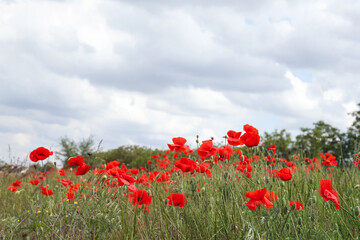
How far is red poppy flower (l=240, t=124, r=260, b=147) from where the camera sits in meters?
2.45

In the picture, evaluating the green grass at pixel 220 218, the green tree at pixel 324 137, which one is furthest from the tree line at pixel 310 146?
the green grass at pixel 220 218

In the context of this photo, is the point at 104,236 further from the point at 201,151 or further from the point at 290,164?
the point at 290,164

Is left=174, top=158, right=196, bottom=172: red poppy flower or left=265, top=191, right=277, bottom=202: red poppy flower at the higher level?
left=174, top=158, right=196, bottom=172: red poppy flower

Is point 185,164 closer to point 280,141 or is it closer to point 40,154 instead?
point 40,154

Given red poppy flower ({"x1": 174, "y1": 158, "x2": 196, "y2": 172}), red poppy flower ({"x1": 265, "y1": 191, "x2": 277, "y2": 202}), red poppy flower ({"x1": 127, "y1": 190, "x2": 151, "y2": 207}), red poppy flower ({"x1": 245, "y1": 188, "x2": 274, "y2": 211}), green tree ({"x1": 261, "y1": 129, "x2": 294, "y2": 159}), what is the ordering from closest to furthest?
1. red poppy flower ({"x1": 245, "y1": 188, "x2": 274, "y2": 211})
2. red poppy flower ({"x1": 265, "y1": 191, "x2": 277, "y2": 202})
3. red poppy flower ({"x1": 127, "y1": 190, "x2": 151, "y2": 207})
4. red poppy flower ({"x1": 174, "y1": 158, "x2": 196, "y2": 172})
5. green tree ({"x1": 261, "y1": 129, "x2": 294, "y2": 159})

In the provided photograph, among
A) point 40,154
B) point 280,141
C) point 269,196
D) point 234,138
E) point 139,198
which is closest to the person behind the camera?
point 269,196

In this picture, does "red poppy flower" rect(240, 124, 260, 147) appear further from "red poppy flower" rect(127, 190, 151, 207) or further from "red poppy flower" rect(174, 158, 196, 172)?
"red poppy flower" rect(127, 190, 151, 207)

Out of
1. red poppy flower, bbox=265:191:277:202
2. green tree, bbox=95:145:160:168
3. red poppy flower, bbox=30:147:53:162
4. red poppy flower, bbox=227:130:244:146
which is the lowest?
green tree, bbox=95:145:160:168

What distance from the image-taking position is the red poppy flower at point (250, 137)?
2.45 m

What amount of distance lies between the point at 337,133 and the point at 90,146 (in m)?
Result: 11.3

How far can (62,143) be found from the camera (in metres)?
15.5

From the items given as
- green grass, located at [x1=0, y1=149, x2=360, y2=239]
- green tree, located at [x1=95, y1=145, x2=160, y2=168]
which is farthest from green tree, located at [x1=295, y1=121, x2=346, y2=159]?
green grass, located at [x1=0, y1=149, x2=360, y2=239]

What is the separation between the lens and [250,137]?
2461mm

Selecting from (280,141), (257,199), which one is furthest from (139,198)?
(280,141)
